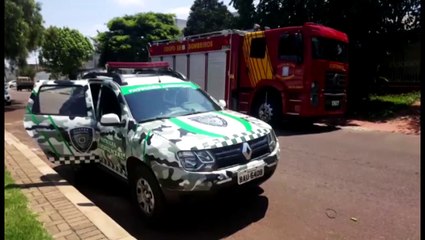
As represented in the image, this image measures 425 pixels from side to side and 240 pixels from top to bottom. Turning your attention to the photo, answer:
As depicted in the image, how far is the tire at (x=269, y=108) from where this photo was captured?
476 inches

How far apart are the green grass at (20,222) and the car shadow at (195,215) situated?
0.96 meters

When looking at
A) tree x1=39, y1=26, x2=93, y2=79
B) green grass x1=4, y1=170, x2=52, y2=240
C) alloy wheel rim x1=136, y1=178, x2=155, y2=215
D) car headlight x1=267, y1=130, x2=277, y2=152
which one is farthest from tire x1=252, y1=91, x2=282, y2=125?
tree x1=39, y1=26, x2=93, y2=79

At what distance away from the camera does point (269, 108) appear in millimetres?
12219

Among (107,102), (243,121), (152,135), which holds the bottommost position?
(152,135)

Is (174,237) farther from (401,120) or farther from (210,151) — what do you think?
(401,120)

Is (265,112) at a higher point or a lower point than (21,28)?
lower

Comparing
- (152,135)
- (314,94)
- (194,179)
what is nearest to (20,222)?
(152,135)

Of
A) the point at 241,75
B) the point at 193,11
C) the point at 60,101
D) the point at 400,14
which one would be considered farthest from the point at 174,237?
the point at 193,11

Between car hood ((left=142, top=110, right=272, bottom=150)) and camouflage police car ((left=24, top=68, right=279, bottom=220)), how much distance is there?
0.03ft

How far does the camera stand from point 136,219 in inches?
200

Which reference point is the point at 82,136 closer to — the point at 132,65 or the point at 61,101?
the point at 61,101

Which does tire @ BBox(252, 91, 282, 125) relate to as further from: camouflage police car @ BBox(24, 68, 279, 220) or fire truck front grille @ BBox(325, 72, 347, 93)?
camouflage police car @ BBox(24, 68, 279, 220)

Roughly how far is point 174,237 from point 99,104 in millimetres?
2409

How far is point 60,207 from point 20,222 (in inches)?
26.3
